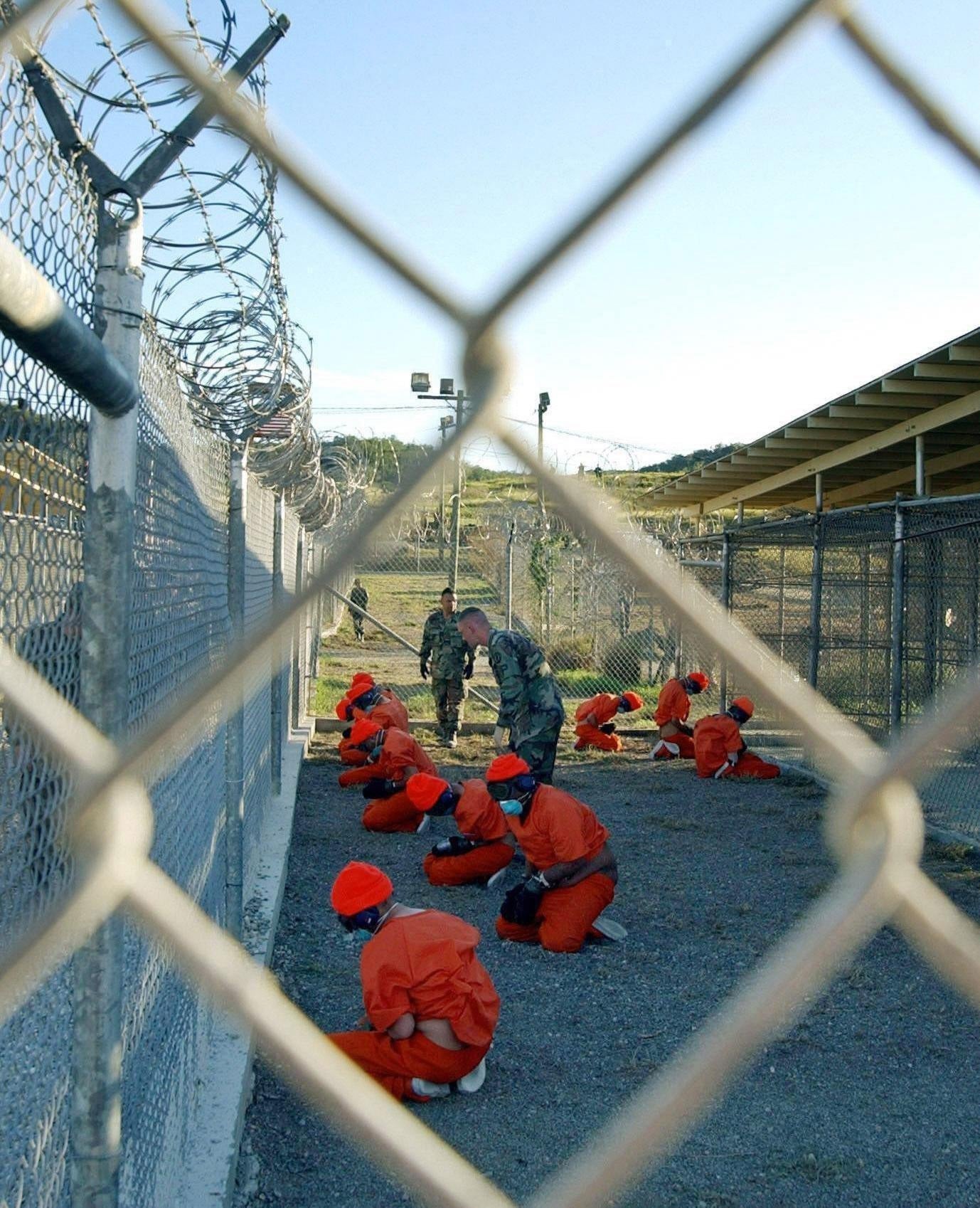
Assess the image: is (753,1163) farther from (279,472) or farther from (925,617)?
(925,617)

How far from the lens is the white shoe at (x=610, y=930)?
240 inches

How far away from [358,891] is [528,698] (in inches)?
180

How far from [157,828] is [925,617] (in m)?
8.50

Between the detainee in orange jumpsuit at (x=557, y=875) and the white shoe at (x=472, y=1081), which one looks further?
the detainee in orange jumpsuit at (x=557, y=875)

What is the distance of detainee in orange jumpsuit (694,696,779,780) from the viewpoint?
10.9 metres

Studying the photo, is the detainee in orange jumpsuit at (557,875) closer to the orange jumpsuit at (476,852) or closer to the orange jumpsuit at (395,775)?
the orange jumpsuit at (476,852)

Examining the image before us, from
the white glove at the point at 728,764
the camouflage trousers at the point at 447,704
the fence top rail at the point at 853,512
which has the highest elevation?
the fence top rail at the point at 853,512

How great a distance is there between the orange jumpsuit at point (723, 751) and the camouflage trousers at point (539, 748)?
2233 millimetres

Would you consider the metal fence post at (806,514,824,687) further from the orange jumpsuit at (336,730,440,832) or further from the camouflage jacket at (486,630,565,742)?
the orange jumpsuit at (336,730,440,832)

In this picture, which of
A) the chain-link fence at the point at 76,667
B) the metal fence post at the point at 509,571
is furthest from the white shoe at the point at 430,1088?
the metal fence post at the point at 509,571

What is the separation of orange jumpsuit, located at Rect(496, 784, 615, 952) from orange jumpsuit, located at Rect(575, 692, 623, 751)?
580cm

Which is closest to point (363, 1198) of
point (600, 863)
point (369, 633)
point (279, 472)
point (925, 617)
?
point (600, 863)

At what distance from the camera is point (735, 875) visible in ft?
24.2

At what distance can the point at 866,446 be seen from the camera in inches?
433
